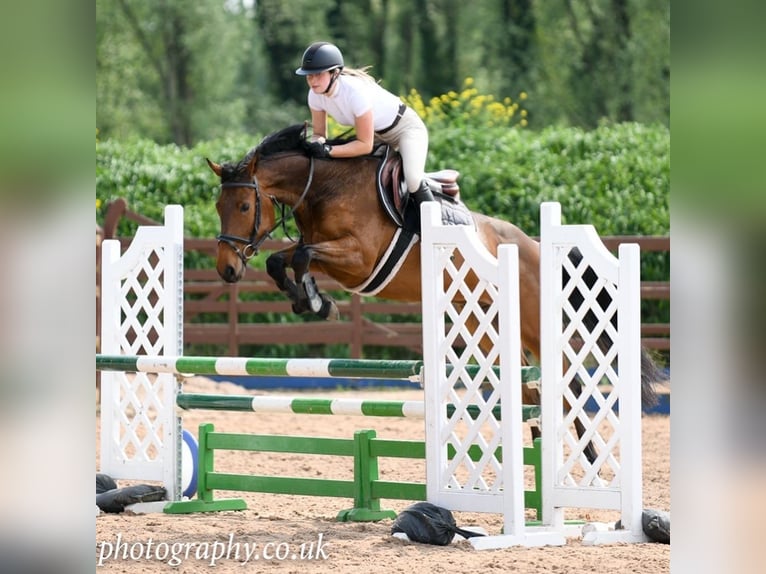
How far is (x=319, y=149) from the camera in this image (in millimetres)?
5273

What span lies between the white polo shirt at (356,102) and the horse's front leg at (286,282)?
0.71 meters

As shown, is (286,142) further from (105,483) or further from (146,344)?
(105,483)

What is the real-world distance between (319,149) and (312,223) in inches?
14.2

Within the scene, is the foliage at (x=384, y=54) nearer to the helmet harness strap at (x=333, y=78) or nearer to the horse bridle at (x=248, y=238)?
the helmet harness strap at (x=333, y=78)

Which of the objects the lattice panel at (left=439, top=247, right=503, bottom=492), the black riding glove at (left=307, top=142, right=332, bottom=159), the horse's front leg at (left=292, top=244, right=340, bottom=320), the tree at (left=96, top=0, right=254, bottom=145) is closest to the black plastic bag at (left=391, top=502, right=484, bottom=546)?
the lattice panel at (left=439, top=247, right=503, bottom=492)

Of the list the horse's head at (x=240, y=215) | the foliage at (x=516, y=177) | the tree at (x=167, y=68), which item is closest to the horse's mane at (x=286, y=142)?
the horse's head at (x=240, y=215)

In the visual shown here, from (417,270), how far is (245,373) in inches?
39.9

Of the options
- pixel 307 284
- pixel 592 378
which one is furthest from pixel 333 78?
pixel 592 378

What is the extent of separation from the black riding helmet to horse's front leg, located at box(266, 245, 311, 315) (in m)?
0.84

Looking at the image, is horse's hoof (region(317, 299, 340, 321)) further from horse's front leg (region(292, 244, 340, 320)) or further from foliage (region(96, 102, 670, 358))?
foliage (region(96, 102, 670, 358))
